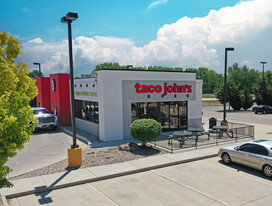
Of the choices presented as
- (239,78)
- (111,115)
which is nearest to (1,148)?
(111,115)

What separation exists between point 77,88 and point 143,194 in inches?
602

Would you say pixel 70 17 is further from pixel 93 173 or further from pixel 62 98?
pixel 62 98

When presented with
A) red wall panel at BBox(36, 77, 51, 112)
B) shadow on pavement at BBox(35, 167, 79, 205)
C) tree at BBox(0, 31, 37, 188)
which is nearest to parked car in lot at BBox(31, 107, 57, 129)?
red wall panel at BBox(36, 77, 51, 112)

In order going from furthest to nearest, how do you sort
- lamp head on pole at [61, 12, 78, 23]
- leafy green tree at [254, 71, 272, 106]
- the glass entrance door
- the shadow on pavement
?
leafy green tree at [254, 71, 272, 106], the glass entrance door, lamp head on pole at [61, 12, 78, 23], the shadow on pavement

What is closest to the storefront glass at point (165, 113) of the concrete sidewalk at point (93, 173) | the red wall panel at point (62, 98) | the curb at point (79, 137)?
the curb at point (79, 137)

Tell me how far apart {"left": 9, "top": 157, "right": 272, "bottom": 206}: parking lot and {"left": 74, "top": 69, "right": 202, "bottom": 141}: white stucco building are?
7.15 metres

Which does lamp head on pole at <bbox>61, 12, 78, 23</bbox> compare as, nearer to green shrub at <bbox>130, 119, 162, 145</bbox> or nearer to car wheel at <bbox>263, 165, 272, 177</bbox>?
green shrub at <bbox>130, 119, 162, 145</bbox>

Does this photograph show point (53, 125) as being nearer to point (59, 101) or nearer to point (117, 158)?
point (59, 101)

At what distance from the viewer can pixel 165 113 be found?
20.4 m

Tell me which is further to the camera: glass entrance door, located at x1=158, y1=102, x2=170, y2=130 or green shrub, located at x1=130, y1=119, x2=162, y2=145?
glass entrance door, located at x1=158, y1=102, x2=170, y2=130

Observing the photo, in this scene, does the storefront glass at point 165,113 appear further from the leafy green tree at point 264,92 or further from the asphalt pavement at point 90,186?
the leafy green tree at point 264,92

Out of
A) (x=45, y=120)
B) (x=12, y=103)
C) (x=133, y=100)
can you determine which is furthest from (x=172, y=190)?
(x=45, y=120)

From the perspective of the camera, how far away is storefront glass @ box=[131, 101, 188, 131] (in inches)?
754

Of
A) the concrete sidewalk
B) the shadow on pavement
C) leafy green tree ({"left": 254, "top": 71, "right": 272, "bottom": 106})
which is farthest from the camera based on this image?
leafy green tree ({"left": 254, "top": 71, "right": 272, "bottom": 106})
